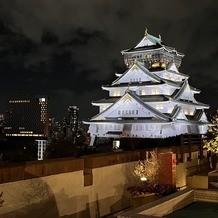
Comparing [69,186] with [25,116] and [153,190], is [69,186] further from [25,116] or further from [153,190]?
[25,116]

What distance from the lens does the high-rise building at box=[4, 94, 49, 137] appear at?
136750 millimetres

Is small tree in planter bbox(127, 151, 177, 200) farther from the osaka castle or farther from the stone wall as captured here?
the osaka castle

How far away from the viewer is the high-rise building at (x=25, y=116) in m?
137

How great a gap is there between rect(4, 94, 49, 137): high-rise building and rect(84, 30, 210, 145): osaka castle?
7990cm

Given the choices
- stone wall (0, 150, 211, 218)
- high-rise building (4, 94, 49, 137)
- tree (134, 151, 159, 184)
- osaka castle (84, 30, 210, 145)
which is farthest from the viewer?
high-rise building (4, 94, 49, 137)

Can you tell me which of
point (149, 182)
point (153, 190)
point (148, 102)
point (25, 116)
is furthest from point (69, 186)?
point (25, 116)

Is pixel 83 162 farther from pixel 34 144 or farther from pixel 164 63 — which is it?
pixel 164 63

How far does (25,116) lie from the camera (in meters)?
144

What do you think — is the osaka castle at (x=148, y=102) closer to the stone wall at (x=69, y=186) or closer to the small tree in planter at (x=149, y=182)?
the small tree in planter at (x=149, y=182)

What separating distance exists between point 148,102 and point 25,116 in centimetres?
10443

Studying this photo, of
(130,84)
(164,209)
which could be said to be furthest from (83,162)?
(130,84)

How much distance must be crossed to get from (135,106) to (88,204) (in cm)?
3323

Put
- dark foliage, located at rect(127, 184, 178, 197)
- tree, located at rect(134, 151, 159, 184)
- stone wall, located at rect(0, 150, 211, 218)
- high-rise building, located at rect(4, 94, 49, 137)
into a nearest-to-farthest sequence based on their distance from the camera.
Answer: stone wall, located at rect(0, 150, 211, 218) → dark foliage, located at rect(127, 184, 178, 197) → tree, located at rect(134, 151, 159, 184) → high-rise building, located at rect(4, 94, 49, 137)

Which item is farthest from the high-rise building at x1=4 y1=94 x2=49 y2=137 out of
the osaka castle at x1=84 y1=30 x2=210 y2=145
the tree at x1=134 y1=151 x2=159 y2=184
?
the tree at x1=134 y1=151 x2=159 y2=184
